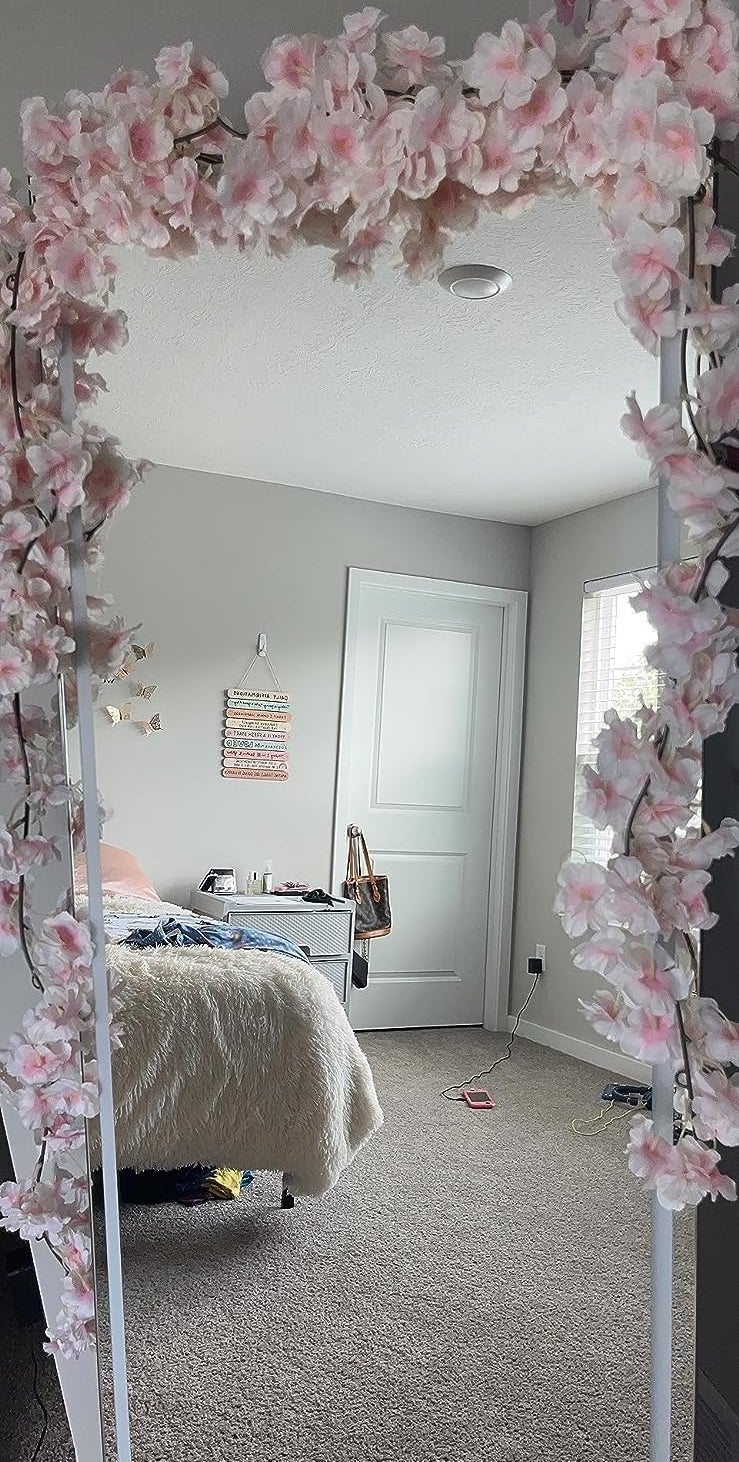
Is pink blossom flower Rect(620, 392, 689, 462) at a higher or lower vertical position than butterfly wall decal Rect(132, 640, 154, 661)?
higher

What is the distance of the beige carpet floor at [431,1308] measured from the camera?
1.31 metres

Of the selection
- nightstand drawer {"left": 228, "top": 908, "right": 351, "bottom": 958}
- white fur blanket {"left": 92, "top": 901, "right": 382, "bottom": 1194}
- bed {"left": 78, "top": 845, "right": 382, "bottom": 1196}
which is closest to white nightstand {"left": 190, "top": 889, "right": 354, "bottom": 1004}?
nightstand drawer {"left": 228, "top": 908, "right": 351, "bottom": 958}

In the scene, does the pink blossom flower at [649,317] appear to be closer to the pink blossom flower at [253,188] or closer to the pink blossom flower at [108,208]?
the pink blossom flower at [253,188]

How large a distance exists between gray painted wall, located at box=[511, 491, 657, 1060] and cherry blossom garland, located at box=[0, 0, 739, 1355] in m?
0.54

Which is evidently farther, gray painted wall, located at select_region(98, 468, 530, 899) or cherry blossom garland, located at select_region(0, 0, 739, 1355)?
gray painted wall, located at select_region(98, 468, 530, 899)

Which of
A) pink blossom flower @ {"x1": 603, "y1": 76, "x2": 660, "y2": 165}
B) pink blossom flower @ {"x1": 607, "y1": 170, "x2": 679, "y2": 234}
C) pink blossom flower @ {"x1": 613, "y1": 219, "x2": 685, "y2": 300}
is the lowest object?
pink blossom flower @ {"x1": 613, "y1": 219, "x2": 685, "y2": 300}

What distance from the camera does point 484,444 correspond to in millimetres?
2439

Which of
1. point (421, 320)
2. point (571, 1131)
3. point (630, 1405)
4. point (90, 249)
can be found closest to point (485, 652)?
point (421, 320)

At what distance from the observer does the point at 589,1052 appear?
4.31 ft

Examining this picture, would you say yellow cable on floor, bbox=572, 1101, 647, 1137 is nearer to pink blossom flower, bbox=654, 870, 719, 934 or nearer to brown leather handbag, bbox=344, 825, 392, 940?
pink blossom flower, bbox=654, 870, 719, 934

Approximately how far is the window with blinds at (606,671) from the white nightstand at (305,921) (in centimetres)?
83

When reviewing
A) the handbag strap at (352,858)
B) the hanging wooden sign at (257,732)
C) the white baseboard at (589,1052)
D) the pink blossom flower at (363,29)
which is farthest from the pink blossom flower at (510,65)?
the hanging wooden sign at (257,732)

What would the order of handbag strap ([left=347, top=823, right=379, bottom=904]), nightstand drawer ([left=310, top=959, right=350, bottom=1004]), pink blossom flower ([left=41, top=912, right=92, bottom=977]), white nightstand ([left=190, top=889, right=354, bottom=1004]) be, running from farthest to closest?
1. handbag strap ([left=347, top=823, right=379, bottom=904])
2. white nightstand ([left=190, top=889, right=354, bottom=1004])
3. nightstand drawer ([left=310, top=959, right=350, bottom=1004])
4. pink blossom flower ([left=41, top=912, right=92, bottom=977])

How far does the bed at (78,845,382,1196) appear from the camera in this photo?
1491 mm
